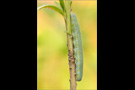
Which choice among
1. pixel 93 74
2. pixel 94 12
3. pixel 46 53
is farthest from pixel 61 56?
pixel 94 12

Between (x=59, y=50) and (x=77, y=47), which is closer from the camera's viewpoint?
(x=77, y=47)

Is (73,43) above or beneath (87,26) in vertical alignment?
beneath

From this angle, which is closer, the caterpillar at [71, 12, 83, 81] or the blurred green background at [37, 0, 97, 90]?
the caterpillar at [71, 12, 83, 81]

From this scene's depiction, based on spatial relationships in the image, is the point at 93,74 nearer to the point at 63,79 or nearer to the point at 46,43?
the point at 63,79

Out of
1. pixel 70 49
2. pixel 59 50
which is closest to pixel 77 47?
pixel 70 49

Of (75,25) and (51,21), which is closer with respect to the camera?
(75,25)

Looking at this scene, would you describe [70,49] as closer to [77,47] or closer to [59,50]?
[77,47]

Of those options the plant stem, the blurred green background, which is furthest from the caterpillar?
the blurred green background

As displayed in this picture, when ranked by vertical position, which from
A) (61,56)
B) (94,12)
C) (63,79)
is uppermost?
(94,12)

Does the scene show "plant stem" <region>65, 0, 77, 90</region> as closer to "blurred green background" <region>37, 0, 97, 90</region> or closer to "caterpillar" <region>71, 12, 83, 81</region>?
"caterpillar" <region>71, 12, 83, 81</region>
